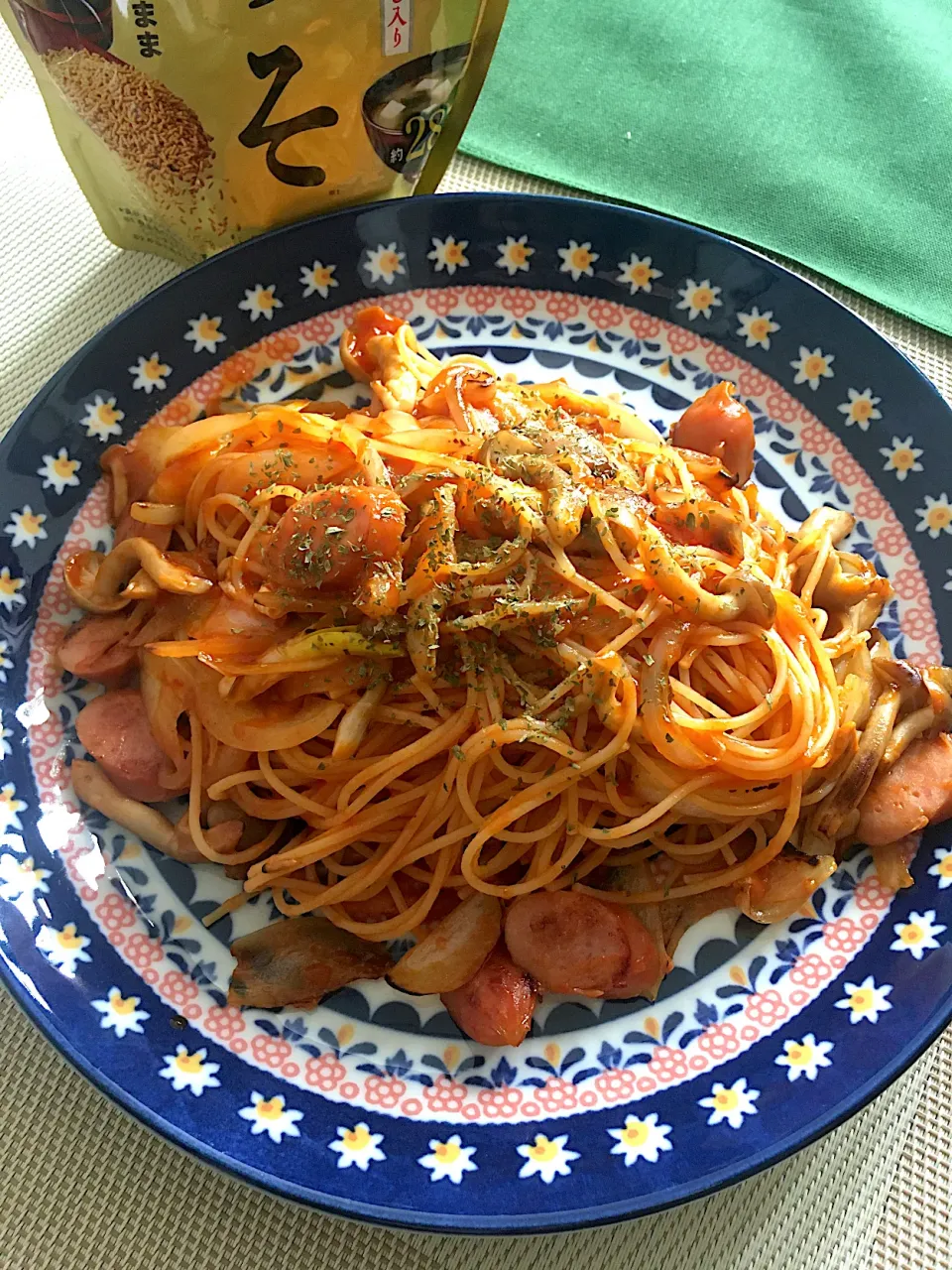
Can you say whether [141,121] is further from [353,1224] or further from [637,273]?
[353,1224]

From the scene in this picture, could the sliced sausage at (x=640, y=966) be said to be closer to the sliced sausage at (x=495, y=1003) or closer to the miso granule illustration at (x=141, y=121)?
the sliced sausage at (x=495, y=1003)

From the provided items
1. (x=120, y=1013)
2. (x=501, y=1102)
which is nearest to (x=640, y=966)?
(x=501, y=1102)

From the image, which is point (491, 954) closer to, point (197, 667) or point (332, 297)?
point (197, 667)

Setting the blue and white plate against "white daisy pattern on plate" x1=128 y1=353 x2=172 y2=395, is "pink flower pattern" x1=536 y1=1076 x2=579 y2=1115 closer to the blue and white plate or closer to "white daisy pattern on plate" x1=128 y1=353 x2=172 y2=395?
the blue and white plate

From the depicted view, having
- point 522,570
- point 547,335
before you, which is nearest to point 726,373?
point 547,335

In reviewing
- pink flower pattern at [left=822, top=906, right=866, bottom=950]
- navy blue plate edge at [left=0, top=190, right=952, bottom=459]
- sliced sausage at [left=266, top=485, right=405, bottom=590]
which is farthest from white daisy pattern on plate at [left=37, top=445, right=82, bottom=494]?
pink flower pattern at [left=822, top=906, right=866, bottom=950]

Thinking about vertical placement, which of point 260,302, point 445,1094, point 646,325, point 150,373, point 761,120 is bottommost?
point 445,1094
